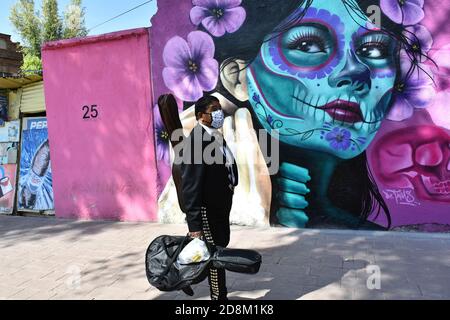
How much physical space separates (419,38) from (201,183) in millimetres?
3796

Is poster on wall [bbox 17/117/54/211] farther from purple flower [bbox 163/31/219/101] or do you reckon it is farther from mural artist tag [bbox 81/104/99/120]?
purple flower [bbox 163/31/219/101]

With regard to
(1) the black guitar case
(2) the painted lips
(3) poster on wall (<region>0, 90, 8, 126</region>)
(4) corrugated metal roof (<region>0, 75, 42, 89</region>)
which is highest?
(4) corrugated metal roof (<region>0, 75, 42, 89</region>)

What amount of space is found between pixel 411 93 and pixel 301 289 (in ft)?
9.74

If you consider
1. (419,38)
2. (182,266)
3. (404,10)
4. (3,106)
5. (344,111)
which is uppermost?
Answer: (404,10)

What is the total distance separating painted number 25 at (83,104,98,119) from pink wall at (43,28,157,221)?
0.02 meters

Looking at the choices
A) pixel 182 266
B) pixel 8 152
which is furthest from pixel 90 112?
pixel 182 266

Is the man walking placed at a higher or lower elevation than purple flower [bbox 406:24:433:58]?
lower

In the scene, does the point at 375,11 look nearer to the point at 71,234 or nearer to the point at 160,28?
the point at 160,28

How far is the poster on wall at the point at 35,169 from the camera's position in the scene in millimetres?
7508

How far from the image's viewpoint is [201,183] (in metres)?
2.82

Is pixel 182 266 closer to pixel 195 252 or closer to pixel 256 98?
pixel 195 252

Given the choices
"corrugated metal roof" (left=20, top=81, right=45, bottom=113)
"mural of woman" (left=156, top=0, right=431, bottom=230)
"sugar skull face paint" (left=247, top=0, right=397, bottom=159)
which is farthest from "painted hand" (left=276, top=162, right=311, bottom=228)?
"corrugated metal roof" (left=20, top=81, right=45, bottom=113)

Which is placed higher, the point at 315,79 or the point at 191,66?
the point at 191,66
